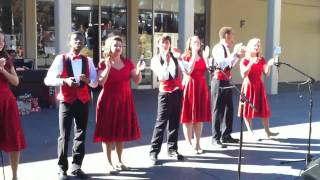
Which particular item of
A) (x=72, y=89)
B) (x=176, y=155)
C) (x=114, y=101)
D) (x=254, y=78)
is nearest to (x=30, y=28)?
(x=254, y=78)

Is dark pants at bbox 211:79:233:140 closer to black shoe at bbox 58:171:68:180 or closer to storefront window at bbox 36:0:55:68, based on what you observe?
black shoe at bbox 58:171:68:180

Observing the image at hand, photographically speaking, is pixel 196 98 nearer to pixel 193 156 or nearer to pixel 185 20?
pixel 193 156

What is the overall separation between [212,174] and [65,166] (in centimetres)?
194

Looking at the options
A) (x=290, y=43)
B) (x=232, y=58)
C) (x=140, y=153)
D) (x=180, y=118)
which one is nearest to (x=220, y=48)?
(x=232, y=58)

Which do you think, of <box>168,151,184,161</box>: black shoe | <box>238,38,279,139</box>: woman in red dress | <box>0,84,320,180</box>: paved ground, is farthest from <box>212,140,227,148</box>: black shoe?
<box>168,151,184,161</box>: black shoe

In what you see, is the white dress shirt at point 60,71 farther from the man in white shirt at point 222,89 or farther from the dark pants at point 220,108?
the dark pants at point 220,108

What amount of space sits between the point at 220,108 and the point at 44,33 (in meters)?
7.79

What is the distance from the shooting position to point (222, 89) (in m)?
7.69

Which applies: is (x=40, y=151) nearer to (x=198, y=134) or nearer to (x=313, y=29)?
(x=198, y=134)

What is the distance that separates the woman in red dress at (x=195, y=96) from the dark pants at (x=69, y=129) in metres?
1.83

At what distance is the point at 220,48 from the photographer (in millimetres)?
7754

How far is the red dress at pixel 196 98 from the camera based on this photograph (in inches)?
286

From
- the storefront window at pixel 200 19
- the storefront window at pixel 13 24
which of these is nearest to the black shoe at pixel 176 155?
the storefront window at pixel 13 24

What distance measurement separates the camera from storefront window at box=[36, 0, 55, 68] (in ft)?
45.5
